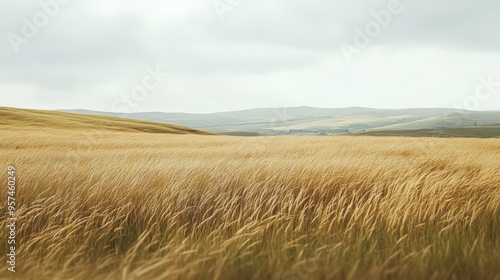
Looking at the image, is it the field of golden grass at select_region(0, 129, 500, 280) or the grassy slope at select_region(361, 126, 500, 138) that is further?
the grassy slope at select_region(361, 126, 500, 138)

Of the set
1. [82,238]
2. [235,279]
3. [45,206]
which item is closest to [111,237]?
[82,238]

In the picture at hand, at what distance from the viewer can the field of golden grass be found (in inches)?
93.0

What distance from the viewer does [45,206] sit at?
13.4 feet

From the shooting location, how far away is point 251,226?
3188 mm

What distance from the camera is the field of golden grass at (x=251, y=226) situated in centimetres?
236

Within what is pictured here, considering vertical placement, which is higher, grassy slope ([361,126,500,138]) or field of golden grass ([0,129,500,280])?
field of golden grass ([0,129,500,280])

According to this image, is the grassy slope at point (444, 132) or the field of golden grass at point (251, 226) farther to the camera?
the grassy slope at point (444, 132)

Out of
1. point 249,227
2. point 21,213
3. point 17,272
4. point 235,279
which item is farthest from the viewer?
point 21,213

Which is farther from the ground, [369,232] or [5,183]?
[5,183]

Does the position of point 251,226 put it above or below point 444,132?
above

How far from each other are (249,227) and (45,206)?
8.36 ft

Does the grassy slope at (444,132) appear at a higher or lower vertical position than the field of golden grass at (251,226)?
lower

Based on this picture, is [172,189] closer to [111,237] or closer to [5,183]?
[111,237]

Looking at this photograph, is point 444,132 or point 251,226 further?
point 444,132
